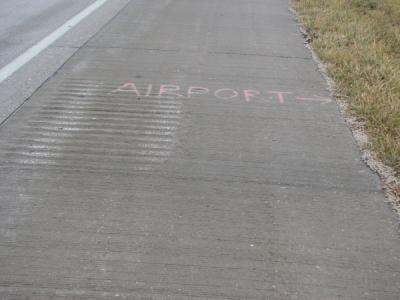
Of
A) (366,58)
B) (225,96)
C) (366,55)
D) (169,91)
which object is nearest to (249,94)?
(225,96)

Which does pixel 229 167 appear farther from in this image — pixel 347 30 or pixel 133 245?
pixel 347 30

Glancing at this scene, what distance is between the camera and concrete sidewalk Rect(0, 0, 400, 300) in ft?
10.00

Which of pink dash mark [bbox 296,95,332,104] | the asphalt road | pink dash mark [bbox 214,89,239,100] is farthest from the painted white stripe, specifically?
pink dash mark [bbox 296,95,332,104]

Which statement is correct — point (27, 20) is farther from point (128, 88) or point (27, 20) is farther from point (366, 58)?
point (366, 58)

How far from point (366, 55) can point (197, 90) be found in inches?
94.8

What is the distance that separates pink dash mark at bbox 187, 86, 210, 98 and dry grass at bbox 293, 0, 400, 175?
1414 millimetres

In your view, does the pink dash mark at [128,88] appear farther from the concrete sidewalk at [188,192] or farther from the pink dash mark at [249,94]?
the pink dash mark at [249,94]

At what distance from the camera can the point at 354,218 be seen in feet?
12.0

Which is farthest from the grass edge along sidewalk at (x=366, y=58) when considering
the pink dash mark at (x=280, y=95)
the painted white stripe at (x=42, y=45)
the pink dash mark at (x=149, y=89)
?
the painted white stripe at (x=42, y=45)

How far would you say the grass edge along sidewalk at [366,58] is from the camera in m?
4.86

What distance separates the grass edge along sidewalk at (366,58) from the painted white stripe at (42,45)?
11.8 ft

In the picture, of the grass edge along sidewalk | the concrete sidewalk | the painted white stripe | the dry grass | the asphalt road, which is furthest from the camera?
the asphalt road

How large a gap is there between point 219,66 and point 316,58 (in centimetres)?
139

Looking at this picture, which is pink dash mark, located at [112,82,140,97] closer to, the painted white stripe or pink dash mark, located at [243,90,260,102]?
pink dash mark, located at [243,90,260,102]
